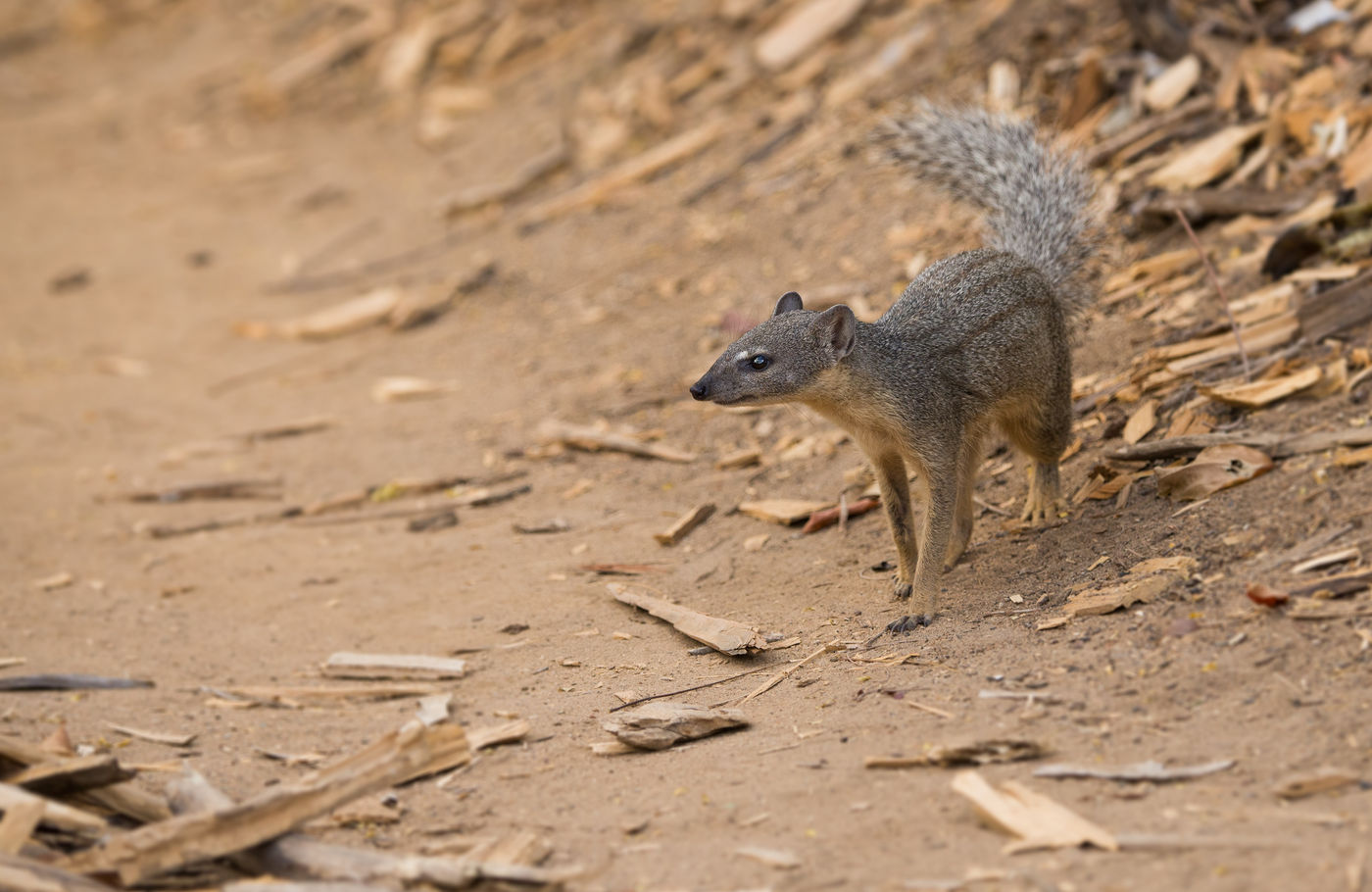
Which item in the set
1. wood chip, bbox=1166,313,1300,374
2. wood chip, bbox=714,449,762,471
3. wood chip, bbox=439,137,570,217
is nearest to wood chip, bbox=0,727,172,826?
wood chip, bbox=714,449,762,471

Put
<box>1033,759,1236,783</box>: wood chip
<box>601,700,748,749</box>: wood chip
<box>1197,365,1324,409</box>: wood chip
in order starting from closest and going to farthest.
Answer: <box>1033,759,1236,783</box>: wood chip, <box>601,700,748,749</box>: wood chip, <box>1197,365,1324,409</box>: wood chip

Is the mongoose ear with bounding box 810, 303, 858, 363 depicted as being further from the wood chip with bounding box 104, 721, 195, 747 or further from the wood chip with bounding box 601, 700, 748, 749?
the wood chip with bounding box 104, 721, 195, 747

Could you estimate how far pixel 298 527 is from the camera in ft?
26.3

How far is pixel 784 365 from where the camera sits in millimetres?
5301

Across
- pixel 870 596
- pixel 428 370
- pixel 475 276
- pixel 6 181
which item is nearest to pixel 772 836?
A: pixel 870 596

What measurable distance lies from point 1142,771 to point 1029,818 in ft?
1.51

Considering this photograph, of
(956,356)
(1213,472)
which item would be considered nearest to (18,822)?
(956,356)

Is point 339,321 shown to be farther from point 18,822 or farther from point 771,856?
point 771,856

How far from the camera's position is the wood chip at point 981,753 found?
12.5ft

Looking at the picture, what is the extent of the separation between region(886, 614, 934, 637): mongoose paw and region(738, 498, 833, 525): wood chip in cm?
152

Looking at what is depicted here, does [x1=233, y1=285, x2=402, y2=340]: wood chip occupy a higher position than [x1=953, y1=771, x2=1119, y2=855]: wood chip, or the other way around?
[x1=233, y1=285, x2=402, y2=340]: wood chip

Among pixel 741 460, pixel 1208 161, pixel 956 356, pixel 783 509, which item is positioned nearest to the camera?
pixel 956 356

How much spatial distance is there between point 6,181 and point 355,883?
18.7 m

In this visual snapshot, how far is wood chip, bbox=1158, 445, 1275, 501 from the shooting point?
5281 millimetres
